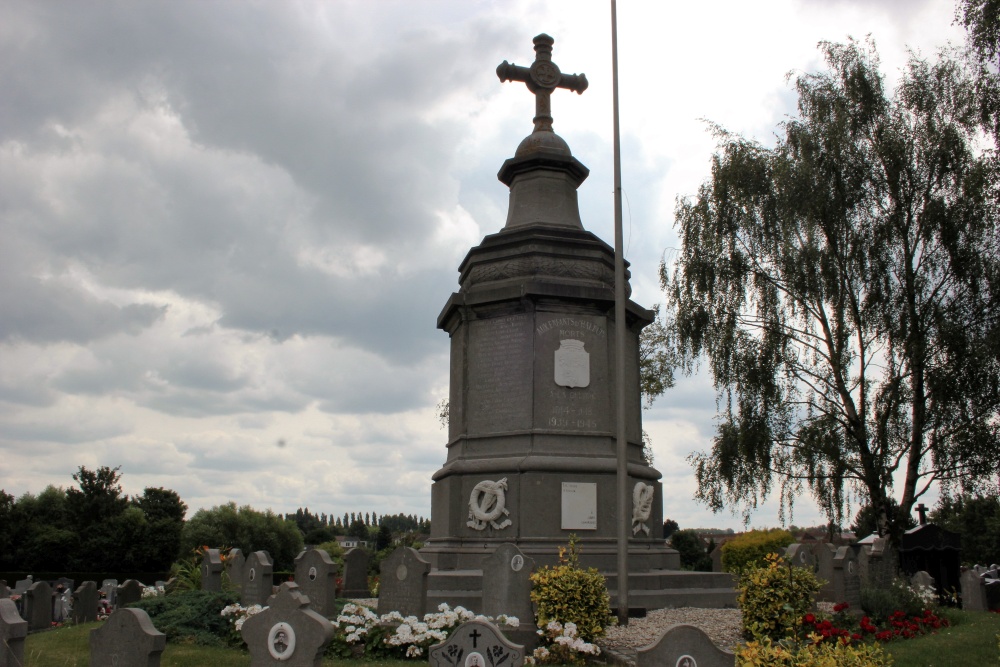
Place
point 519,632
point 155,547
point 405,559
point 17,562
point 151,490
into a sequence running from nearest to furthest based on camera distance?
point 519,632 < point 405,559 < point 17,562 < point 155,547 < point 151,490

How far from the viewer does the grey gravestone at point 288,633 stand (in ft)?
20.5

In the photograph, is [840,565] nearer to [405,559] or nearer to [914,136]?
[405,559]

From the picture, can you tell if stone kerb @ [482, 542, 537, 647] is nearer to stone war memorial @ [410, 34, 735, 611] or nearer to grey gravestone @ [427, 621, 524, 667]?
stone war memorial @ [410, 34, 735, 611]

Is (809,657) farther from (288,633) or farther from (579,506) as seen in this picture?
(579,506)

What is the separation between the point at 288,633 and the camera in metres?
6.30

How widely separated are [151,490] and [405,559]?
43823mm

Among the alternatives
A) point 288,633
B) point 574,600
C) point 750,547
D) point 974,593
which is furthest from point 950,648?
point 750,547

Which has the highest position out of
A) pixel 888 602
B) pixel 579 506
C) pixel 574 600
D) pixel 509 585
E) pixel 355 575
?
pixel 579 506

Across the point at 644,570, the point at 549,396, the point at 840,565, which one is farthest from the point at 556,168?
the point at 840,565

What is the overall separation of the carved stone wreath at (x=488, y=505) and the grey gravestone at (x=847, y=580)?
543cm

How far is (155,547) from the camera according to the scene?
41281mm

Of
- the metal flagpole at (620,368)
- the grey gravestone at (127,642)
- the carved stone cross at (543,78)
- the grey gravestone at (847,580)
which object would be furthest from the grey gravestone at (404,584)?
the carved stone cross at (543,78)

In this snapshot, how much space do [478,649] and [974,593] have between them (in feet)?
53.5

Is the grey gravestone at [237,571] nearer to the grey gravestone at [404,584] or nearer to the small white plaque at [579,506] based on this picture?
the grey gravestone at [404,584]
